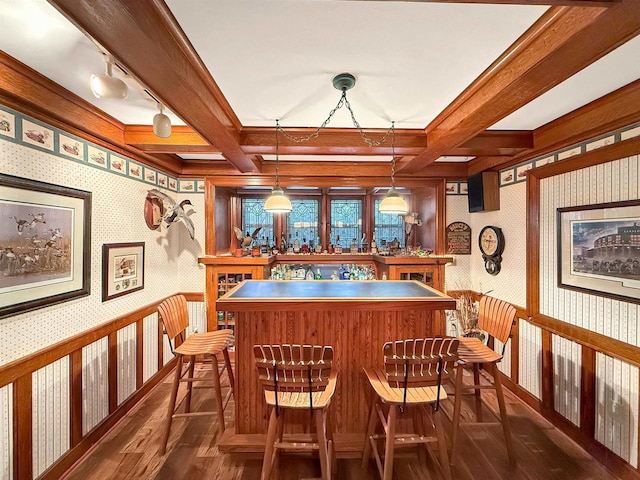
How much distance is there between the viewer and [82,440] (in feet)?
7.72

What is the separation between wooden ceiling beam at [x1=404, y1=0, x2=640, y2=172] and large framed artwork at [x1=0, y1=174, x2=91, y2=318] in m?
2.80

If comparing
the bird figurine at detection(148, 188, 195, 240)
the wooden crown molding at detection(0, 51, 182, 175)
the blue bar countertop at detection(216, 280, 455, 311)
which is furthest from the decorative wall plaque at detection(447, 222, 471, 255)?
the wooden crown molding at detection(0, 51, 182, 175)

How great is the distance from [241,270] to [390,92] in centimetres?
284

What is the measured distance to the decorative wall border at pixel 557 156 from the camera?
2162 millimetres

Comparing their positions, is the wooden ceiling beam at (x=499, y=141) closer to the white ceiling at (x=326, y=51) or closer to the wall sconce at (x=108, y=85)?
the white ceiling at (x=326, y=51)

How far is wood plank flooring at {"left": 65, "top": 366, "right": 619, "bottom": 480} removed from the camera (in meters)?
2.19

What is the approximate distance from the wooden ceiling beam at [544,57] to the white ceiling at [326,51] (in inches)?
2.6

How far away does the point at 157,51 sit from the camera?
1278 mm

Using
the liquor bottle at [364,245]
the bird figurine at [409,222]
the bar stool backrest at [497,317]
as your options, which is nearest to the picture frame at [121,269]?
the liquor bottle at [364,245]

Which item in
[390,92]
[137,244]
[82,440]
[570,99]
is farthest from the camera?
[137,244]

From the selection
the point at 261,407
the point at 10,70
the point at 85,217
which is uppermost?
the point at 10,70

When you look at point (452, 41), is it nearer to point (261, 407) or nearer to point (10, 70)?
point (10, 70)

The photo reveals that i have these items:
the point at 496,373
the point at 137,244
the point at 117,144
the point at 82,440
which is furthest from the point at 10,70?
the point at 496,373

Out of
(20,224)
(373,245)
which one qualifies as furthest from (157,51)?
(373,245)
